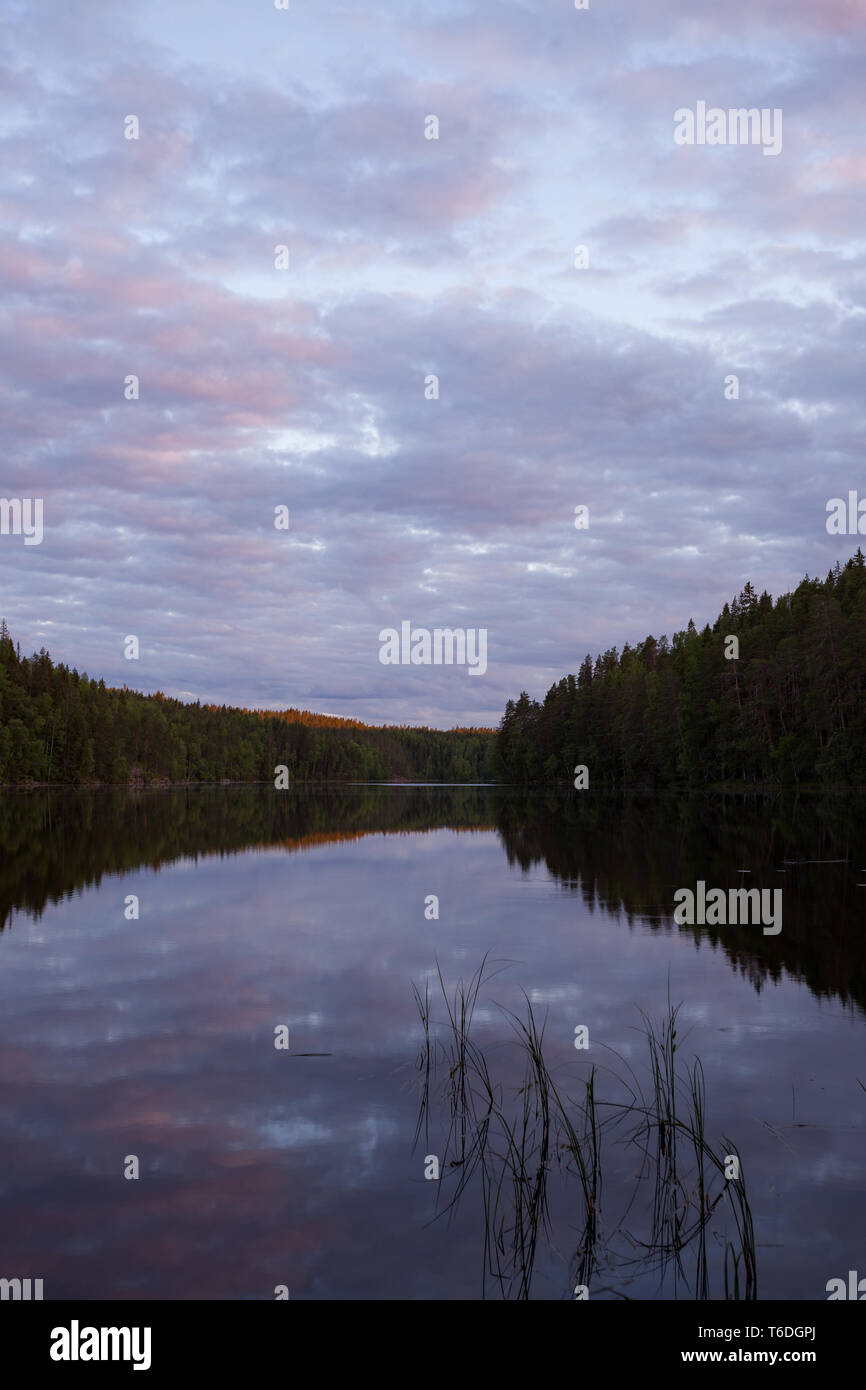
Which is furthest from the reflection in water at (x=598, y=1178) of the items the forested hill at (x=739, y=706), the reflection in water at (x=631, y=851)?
the forested hill at (x=739, y=706)

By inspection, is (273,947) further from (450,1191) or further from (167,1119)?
(450,1191)

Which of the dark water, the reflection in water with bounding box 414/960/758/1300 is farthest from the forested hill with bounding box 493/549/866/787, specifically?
the reflection in water with bounding box 414/960/758/1300

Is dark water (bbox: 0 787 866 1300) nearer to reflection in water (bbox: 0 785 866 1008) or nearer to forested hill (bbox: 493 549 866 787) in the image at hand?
reflection in water (bbox: 0 785 866 1008)

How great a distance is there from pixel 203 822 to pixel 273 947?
50.5 meters

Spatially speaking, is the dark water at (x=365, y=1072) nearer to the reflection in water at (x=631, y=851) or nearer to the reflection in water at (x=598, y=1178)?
the reflection in water at (x=598, y=1178)

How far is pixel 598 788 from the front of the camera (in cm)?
15775

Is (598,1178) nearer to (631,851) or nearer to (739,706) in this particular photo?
(631,851)

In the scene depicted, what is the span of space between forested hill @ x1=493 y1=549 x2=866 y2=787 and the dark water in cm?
5773

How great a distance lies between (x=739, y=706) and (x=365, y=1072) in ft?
336

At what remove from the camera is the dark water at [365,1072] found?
8734 mm

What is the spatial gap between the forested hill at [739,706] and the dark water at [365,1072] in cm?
5773

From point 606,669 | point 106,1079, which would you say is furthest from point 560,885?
point 606,669

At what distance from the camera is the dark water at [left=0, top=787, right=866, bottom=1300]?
873 cm

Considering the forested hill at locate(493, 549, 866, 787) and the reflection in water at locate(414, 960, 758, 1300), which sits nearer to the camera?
the reflection in water at locate(414, 960, 758, 1300)
